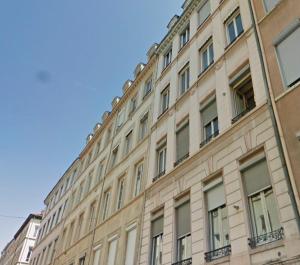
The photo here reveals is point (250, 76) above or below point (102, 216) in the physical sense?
above

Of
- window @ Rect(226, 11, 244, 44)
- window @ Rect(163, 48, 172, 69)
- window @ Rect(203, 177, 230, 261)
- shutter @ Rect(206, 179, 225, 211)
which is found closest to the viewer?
window @ Rect(203, 177, 230, 261)

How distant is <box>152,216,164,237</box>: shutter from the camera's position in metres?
10.3

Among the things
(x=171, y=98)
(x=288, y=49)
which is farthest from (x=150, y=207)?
(x=288, y=49)

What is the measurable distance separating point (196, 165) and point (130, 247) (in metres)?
4.51

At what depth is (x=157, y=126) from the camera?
44.5ft

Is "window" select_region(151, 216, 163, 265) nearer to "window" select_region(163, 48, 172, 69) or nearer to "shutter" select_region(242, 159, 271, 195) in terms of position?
"shutter" select_region(242, 159, 271, 195)

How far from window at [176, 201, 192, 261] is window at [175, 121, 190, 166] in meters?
1.80

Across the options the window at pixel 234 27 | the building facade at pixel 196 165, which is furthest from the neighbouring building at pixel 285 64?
the window at pixel 234 27

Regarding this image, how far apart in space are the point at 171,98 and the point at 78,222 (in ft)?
36.0

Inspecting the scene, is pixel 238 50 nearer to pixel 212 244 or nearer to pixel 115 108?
pixel 212 244

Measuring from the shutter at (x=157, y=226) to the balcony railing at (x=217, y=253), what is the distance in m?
2.83

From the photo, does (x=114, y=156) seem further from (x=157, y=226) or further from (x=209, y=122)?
(x=209, y=122)

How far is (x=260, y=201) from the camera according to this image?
22.6 ft

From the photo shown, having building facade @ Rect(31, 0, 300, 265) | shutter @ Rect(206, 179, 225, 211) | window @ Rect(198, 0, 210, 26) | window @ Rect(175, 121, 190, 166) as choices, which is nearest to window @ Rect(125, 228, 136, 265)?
building facade @ Rect(31, 0, 300, 265)
